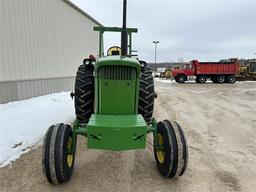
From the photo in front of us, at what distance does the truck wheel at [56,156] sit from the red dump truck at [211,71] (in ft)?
83.0

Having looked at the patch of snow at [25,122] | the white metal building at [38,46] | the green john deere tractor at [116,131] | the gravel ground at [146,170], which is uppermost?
the white metal building at [38,46]

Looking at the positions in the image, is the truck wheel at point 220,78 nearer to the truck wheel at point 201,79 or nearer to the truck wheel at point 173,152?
the truck wheel at point 201,79

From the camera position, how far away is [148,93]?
488 centimetres

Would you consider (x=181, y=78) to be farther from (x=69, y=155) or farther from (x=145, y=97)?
(x=69, y=155)

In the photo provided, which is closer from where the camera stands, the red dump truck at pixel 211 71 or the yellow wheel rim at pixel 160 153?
the yellow wheel rim at pixel 160 153

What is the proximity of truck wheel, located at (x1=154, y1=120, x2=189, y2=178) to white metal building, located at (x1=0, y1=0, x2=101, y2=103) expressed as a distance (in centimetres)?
645

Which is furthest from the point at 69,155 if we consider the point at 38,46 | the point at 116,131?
the point at 38,46

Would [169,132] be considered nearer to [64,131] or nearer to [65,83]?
[64,131]

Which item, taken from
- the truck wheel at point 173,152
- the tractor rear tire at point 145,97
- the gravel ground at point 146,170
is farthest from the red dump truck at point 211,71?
the truck wheel at point 173,152

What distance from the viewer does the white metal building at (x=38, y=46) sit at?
8819 millimetres

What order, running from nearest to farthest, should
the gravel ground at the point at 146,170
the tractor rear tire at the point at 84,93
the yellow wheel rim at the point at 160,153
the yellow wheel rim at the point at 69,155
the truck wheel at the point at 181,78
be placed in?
the gravel ground at the point at 146,170 < the yellow wheel rim at the point at 69,155 < the yellow wheel rim at the point at 160,153 < the tractor rear tire at the point at 84,93 < the truck wheel at the point at 181,78

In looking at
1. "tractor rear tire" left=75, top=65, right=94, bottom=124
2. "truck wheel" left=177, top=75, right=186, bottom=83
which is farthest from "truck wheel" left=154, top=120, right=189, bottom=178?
"truck wheel" left=177, top=75, right=186, bottom=83

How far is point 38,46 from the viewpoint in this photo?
35.8 feet

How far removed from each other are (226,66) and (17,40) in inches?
906
